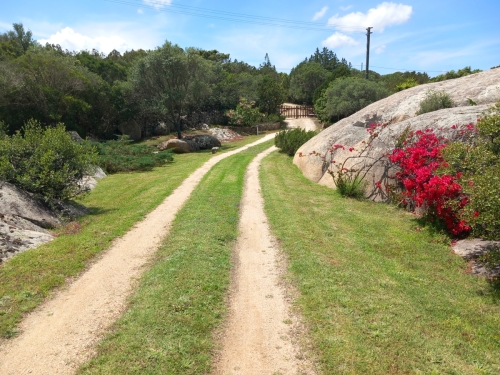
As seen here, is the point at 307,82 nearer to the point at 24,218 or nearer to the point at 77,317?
the point at 24,218

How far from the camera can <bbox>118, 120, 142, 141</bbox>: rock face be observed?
3972 centimetres

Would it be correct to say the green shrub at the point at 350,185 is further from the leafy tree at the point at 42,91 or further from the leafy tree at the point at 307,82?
the leafy tree at the point at 307,82

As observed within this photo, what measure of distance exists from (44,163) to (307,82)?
59.8 metres

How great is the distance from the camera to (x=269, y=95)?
50.2 meters

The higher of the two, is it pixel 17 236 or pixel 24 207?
pixel 24 207

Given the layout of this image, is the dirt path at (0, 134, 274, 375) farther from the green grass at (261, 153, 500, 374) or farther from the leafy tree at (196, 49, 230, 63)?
the leafy tree at (196, 49, 230, 63)

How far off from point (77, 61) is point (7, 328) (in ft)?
133

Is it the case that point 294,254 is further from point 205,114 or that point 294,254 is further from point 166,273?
point 205,114

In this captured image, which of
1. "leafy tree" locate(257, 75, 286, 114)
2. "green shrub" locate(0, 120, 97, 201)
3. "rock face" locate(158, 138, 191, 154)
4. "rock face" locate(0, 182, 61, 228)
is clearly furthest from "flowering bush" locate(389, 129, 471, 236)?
"leafy tree" locate(257, 75, 286, 114)

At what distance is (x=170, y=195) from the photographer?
14.4 metres

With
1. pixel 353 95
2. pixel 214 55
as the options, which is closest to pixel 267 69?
pixel 214 55

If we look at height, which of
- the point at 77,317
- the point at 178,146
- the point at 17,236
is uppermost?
the point at 178,146

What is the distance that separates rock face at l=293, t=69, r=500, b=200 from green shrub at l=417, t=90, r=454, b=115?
47 centimetres

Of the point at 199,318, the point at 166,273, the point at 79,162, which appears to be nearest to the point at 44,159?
the point at 79,162
